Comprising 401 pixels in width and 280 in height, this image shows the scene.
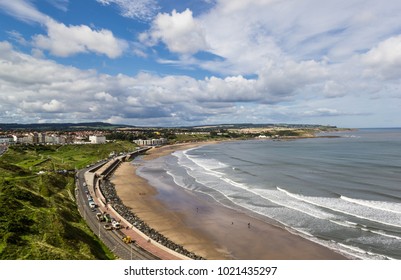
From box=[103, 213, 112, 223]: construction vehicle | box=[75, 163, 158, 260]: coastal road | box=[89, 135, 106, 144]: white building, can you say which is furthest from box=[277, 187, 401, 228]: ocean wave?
box=[89, 135, 106, 144]: white building

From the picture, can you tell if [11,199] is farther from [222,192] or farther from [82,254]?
[222,192]

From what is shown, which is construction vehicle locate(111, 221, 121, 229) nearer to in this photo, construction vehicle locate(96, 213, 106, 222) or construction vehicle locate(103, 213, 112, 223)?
construction vehicle locate(103, 213, 112, 223)

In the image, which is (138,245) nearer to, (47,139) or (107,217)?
(107,217)

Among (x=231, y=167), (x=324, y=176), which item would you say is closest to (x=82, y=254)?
(x=324, y=176)

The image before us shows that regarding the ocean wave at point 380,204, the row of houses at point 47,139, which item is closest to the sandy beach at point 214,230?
the ocean wave at point 380,204

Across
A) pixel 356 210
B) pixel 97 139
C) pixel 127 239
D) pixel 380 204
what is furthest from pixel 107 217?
pixel 97 139

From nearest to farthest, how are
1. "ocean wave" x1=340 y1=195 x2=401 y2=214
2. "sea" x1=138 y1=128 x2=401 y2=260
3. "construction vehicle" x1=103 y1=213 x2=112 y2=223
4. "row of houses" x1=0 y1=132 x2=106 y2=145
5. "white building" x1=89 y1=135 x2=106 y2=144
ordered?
1. "sea" x1=138 y1=128 x2=401 y2=260
2. "construction vehicle" x1=103 y1=213 x2=112 y2=223
3. "ocean wave" x1=340 y1=195 x2=401 y2=214
4. "row of houses" x1=0 y1=132 x2=106 y2=145
5. "white building" x1=89 y1=135 x2=106 y2=144

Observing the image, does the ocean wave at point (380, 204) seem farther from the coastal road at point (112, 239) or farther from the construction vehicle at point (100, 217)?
the construction vehicle at point (100, 217)

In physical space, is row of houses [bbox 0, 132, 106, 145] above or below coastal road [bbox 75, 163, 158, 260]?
above
